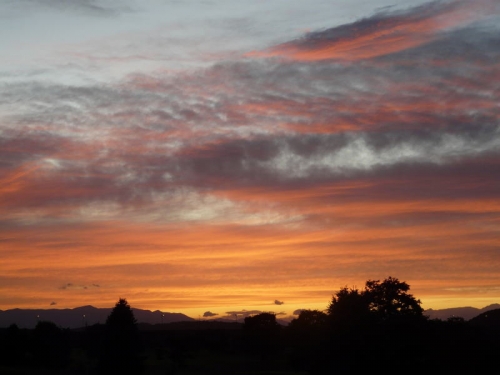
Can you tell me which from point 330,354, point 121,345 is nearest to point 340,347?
point 330,354

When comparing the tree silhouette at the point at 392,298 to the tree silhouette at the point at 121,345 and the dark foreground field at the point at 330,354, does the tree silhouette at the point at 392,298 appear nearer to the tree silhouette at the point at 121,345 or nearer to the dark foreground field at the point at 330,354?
the dark foreground field at the point at 330,354

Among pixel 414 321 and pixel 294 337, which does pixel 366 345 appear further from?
pixel 294 337

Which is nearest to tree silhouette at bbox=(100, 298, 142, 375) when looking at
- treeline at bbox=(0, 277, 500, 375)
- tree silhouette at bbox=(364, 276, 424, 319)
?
treeline at bbox=(0, 277, 500, 375)

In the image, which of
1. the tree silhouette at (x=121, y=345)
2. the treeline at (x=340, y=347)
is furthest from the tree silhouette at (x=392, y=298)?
the tree silhouette at (x=121, y=345)

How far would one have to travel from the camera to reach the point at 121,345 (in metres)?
94.3

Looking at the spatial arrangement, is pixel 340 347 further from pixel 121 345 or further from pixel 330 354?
pixel 121 345

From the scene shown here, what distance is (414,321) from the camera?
9088 centimetres

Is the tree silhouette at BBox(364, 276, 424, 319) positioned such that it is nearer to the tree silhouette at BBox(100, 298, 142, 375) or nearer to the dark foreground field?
the dark foreground field

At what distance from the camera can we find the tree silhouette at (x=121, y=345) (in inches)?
3666

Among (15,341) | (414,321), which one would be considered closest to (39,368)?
(15,341)

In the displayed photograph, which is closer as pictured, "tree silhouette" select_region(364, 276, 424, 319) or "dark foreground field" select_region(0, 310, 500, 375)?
"dark foreground field" select_region(0, 310, 500, 375)

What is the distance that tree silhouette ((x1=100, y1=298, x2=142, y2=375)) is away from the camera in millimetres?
93125

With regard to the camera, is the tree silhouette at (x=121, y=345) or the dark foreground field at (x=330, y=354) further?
the tree silhouette at (x=121, y=345)

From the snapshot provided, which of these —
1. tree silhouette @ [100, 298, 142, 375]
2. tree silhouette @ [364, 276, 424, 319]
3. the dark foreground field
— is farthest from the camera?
tree silhouette @ [364, 276, 424, 319]
